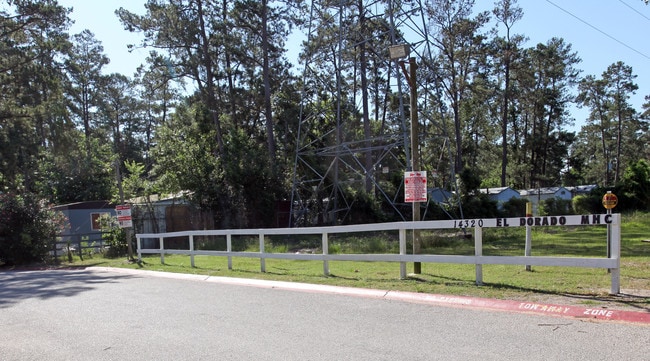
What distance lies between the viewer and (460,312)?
7.11 m

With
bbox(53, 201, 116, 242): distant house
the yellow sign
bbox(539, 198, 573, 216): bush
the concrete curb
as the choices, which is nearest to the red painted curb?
the concrete curb

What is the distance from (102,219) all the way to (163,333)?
19987mm

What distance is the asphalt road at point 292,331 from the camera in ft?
17.7

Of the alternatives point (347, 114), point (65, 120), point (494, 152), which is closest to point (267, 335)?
point (65, 120)

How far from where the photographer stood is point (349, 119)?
39.8 m

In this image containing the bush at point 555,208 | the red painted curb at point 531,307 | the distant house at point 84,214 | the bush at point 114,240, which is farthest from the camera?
the bush at point 555,208

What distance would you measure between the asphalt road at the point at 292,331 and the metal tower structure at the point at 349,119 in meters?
13.0

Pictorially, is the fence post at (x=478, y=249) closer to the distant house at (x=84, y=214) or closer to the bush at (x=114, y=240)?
the bush at (x=114, y=240)

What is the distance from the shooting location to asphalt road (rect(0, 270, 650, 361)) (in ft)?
17.7

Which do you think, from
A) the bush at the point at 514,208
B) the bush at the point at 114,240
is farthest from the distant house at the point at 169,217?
the bush at the point at 514,208

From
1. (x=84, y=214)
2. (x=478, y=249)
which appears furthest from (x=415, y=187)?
(x=84, y=214)

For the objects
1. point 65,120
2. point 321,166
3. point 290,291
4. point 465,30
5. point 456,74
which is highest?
point 465,30

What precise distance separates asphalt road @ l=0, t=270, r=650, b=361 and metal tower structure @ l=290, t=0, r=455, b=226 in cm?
1297

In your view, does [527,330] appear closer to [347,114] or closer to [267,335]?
[267,335]
